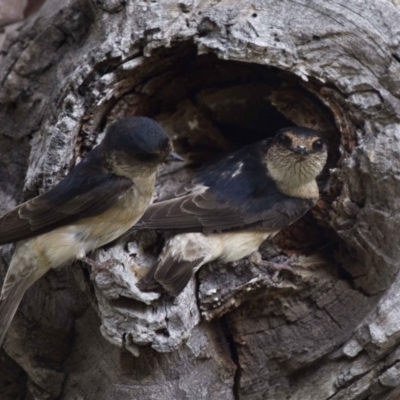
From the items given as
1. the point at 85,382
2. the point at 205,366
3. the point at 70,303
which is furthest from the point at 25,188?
the point at 205,366

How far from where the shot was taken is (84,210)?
10.5 ft

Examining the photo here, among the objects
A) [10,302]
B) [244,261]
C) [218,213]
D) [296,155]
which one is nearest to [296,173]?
[296,155]

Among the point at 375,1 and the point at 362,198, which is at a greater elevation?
the point at 375,1

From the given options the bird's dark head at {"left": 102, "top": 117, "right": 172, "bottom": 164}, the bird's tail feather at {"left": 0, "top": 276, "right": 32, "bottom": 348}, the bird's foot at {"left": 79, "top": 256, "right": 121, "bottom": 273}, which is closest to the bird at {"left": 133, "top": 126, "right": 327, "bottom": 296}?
the bird's foot at {"left": 79, "top": 256, "right": 121, "bottom": 273}

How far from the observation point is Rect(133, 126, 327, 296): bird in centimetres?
335

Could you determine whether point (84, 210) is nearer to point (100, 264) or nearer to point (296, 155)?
point (100, 264)

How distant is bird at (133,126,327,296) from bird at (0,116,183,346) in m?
0.19

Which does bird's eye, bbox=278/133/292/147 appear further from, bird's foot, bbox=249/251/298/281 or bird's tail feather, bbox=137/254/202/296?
bird's tail feather, bbox=137/254/202/296

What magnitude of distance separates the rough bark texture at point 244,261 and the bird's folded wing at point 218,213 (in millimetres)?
115

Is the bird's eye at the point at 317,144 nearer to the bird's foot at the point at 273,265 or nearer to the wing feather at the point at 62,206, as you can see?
the bird's foot at the point at 273,265

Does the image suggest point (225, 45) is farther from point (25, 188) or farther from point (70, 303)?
point (70, 303)

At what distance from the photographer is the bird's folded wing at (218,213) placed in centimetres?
339

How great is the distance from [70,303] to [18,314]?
245 mm

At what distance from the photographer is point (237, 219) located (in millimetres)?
3502
